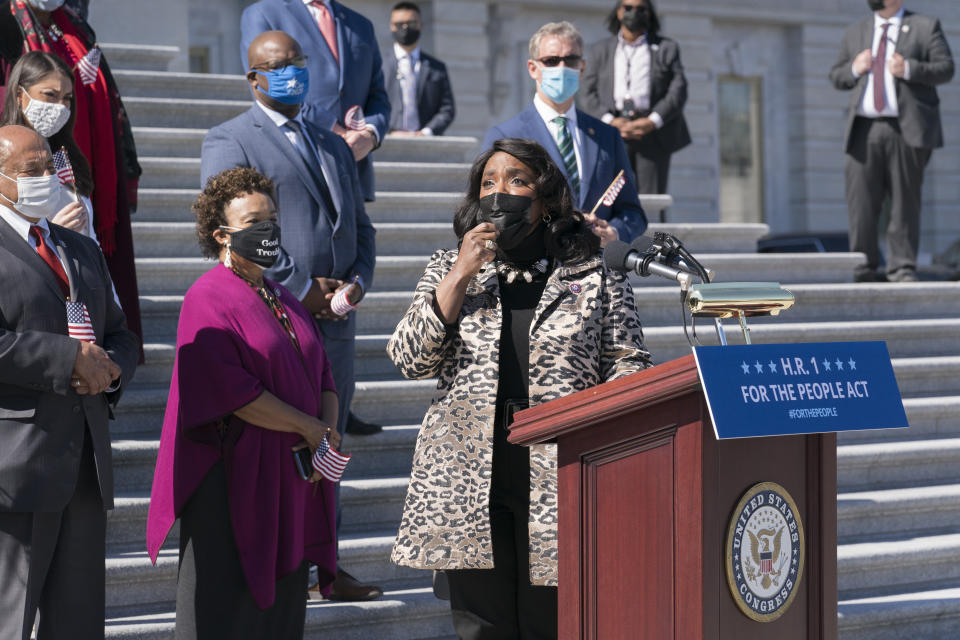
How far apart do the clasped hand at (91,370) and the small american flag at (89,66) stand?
199 centimetres

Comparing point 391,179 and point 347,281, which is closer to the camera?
point 347,281

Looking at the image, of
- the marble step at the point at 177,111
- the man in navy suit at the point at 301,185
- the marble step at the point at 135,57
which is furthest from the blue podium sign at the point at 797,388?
the marble step at the point at 135,57

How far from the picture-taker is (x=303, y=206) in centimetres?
510

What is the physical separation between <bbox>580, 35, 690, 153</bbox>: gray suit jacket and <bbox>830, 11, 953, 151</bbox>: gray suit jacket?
1.11 meters

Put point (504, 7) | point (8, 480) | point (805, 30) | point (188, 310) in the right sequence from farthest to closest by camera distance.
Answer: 1. point (805, 30)
2. point (504, 7)
3. point (188, 310)
4. point (8, 480)

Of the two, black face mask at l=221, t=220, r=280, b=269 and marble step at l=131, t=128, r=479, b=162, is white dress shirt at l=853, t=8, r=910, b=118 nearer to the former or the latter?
marble step at l=131, t=128, r=479, b=162

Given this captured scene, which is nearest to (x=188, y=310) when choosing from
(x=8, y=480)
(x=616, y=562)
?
(x=8, y=480)

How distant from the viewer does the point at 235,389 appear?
4.00 m

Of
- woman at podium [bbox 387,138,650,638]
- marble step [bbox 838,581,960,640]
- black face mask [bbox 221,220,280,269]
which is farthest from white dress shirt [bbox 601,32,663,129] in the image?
woman at podium [bbox 387,138,650,638]

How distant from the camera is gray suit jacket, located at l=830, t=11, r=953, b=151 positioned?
8.91 meters

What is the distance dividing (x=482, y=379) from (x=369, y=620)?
1.87 meters

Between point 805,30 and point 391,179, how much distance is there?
16521 millimetres

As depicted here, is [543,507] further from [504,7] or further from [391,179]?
[504,7]

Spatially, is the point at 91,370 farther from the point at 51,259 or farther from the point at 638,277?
the point at 638,277
